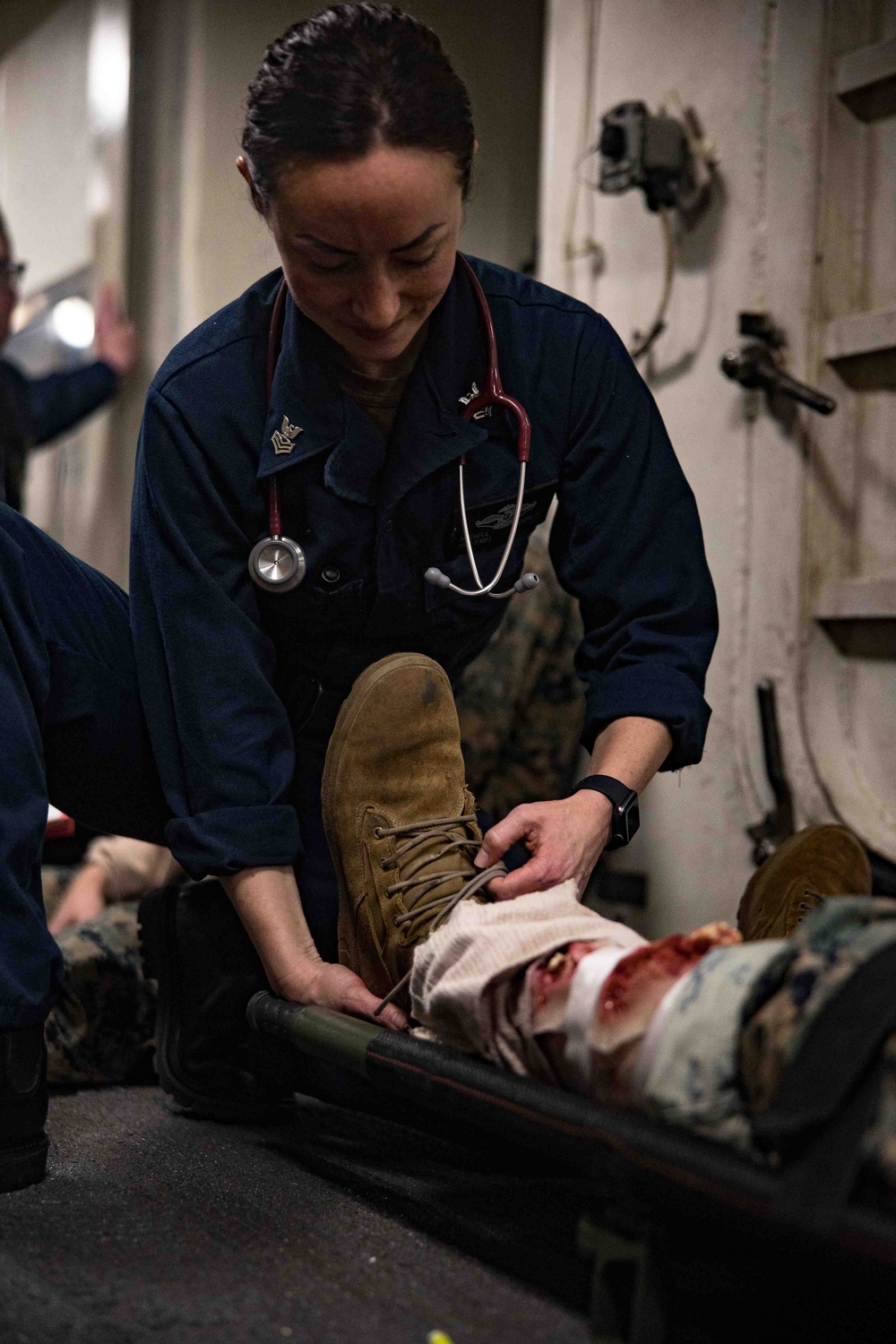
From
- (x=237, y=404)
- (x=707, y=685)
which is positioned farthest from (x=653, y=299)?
(x=237, y=404)

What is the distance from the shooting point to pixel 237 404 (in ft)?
3.88

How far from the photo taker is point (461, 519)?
120 centimetres

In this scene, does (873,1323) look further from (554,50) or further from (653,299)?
(554,50)

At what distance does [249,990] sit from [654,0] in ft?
5.51

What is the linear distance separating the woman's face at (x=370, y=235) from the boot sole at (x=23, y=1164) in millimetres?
712

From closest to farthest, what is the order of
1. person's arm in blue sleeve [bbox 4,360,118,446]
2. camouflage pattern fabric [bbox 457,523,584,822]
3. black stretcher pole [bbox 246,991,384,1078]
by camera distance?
black stretcher pole [bbox 246,991,384,1078] → camouflage pattern fabric [bbox 457,523,584,822] → person's arm in blue sleeve [bbox 4,360,118,446]

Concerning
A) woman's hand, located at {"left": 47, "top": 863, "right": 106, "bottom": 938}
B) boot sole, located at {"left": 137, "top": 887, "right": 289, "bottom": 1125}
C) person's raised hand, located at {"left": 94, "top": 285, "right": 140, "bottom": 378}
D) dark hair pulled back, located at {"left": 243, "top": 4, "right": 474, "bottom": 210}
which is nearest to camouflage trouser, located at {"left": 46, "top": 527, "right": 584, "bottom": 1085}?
woman's hand, located at {"left": 47, "top": 863, "right": 106, "bottom": 938}

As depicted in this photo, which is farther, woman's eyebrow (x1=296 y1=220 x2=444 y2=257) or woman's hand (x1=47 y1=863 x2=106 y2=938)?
woman's hand (x1=47 y1=863 x2=106 y2=938)

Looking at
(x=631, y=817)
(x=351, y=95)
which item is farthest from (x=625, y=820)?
(x=351, y=95)

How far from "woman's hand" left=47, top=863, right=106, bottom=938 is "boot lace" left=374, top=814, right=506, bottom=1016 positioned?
0.92 meters

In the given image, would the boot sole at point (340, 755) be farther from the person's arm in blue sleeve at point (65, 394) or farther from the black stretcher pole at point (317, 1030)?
the person's arm in blue sleeve at point (65, 394)

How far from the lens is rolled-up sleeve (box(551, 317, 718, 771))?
1.16 metres

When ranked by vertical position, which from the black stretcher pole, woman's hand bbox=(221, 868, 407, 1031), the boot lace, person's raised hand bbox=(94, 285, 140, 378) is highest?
person's raised hand bbox=(94, 285, 140, 378)

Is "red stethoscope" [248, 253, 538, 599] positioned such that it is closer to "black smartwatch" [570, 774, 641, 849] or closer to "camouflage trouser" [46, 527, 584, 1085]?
"black smartwatch" [570, 774, 641, 849]
